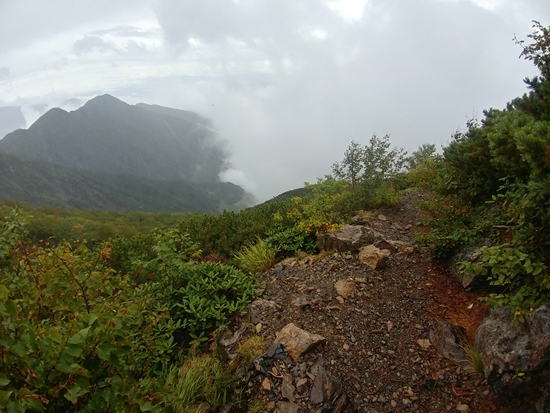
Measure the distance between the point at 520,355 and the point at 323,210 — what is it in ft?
16.2

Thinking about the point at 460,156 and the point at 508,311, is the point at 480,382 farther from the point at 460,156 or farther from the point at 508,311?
the point at 460,156

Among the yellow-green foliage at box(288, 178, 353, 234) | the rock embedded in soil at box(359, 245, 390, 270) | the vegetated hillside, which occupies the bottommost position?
the rock embedded in soil at box(359, 245, 390, 270)

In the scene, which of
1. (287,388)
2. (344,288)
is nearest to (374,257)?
(344,288)

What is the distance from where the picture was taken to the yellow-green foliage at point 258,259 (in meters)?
6.32

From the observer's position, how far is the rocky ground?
3334 mm

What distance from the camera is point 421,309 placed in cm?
444

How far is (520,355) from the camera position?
9.56 ft

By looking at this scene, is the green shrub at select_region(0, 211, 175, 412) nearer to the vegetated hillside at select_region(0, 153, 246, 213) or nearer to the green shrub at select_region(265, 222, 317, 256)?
the green shrub at select_region(265, 222, 317, 256)

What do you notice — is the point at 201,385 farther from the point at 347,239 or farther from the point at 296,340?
the point at 347,239

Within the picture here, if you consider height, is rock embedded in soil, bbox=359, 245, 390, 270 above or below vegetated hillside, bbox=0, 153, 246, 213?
below

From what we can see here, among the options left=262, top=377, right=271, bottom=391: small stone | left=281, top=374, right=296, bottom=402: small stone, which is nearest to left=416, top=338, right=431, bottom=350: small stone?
left=281, top=374, right=296, bottom=402: small stone

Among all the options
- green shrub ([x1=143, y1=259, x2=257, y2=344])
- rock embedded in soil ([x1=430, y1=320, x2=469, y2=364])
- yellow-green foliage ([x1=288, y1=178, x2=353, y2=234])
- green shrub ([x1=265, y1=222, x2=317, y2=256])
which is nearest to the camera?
rock embedded in soil ([x1=430, y1=320, x2=469, y2=364])

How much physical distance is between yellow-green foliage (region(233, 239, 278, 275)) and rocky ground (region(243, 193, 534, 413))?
409 mm

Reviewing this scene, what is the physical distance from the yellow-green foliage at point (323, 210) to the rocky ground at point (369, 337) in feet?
3.64
